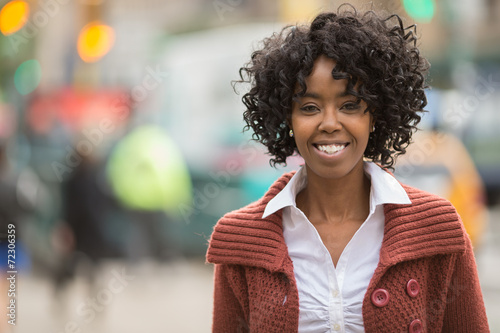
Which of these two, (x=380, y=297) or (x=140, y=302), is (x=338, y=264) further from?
(x=140, y=302)

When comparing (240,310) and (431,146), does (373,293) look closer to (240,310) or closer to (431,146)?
(240,310)

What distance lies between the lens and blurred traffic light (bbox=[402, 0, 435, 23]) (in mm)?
8008

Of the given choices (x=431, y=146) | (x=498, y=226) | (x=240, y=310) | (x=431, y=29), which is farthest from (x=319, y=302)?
(x=498, y=226)

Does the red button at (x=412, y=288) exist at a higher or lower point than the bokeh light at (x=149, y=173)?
lower

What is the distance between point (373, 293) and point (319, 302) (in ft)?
0.61

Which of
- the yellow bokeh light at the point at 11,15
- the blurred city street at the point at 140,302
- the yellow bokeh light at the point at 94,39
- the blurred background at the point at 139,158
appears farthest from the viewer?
the yellow bokeh light at the point at 94,39

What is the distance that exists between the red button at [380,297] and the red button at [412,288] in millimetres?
74

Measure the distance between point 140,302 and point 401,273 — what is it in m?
6.30

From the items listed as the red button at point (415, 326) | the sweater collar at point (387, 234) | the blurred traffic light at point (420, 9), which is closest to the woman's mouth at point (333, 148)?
the sweater collar at point (387, 234)

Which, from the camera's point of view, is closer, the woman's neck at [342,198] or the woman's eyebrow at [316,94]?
the woman's eyebrow at [316,94]

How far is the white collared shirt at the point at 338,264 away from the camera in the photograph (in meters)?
2.52

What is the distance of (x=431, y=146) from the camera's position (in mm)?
8938

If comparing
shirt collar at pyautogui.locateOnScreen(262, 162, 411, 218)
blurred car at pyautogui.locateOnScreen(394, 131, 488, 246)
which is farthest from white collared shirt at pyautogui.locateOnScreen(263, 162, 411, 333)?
blurred car at pyautogui.locateOnScreen(394, 131, 488, 246)

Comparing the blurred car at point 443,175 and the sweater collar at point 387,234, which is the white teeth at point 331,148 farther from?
the blurred car at point 443,175
